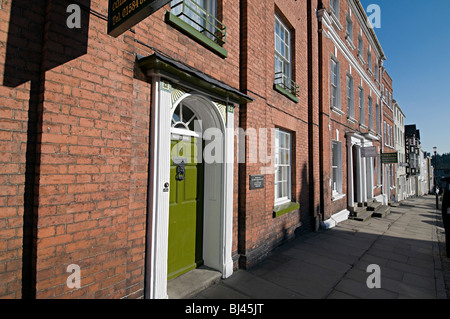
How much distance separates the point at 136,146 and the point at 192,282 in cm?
221

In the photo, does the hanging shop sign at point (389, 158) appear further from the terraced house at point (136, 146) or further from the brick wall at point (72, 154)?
the brick wall at point (72, 154)

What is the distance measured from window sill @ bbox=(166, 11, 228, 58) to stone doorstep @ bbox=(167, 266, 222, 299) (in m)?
3.70

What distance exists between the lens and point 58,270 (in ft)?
7.09

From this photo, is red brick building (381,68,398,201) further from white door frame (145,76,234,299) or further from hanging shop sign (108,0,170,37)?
hanging shop sign (108,0,170,37)

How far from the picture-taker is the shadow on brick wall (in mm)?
2051

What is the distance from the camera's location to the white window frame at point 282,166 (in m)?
6.07

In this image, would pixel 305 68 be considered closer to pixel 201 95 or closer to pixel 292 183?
pixel 292 183

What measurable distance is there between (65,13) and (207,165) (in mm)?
2769

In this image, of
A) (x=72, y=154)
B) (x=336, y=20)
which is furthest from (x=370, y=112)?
(x=72, y=154)

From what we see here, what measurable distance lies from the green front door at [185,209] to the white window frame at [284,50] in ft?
12.5

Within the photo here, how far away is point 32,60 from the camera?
2.15 meters

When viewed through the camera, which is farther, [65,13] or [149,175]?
[149,175]

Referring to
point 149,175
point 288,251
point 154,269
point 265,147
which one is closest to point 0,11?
point 149,175

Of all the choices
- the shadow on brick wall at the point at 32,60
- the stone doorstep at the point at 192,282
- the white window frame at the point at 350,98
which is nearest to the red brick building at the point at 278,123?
the stone doorstep at the point at 192,282
